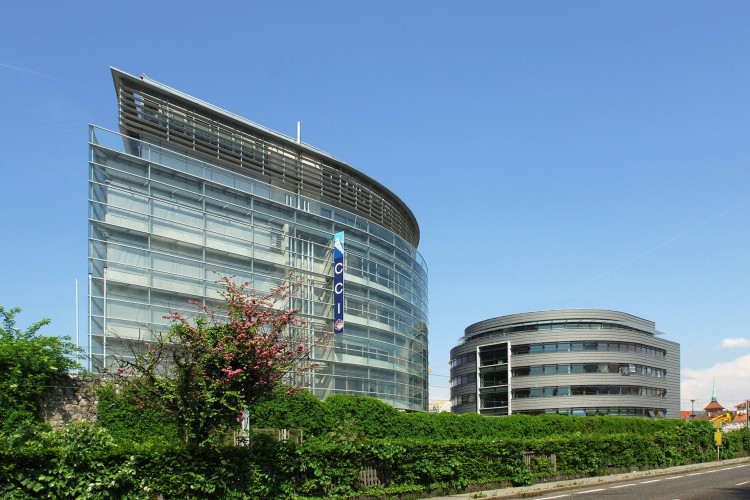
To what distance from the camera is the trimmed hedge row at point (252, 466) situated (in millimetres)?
14914

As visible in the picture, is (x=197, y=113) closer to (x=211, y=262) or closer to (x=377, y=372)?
(x=211, y=262)

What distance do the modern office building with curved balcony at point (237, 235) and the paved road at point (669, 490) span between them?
1986cm

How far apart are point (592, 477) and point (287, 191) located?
25.3m

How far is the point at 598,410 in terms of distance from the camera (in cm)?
8469

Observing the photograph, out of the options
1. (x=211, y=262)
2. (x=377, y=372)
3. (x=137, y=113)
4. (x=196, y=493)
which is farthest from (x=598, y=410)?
(x=196, y=493)

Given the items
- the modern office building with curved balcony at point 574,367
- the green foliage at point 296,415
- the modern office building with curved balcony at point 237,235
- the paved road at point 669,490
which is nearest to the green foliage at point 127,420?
the modern office building with curved balcony at point 237,235

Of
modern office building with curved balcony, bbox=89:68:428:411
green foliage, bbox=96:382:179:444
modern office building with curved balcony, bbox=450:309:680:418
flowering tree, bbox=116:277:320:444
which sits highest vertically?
modern office building with curved balcony, bbox=89:68:428:411

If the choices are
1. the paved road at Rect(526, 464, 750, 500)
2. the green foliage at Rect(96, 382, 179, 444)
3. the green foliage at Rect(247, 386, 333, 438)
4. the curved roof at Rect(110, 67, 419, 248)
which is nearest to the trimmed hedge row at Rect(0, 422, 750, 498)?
the paved road at Rect(526, 464, 750, 500)

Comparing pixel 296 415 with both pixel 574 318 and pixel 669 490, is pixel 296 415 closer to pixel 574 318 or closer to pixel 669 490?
pixel 669 490

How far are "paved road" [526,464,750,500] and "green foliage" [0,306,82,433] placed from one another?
20069mm

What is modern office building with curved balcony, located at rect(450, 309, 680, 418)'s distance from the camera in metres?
85.6

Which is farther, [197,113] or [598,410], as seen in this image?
[598,410]

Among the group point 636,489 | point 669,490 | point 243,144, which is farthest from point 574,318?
point 669,490

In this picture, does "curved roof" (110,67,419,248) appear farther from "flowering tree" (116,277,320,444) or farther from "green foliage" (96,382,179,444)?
"flowering tree" (116,277,320,444)
